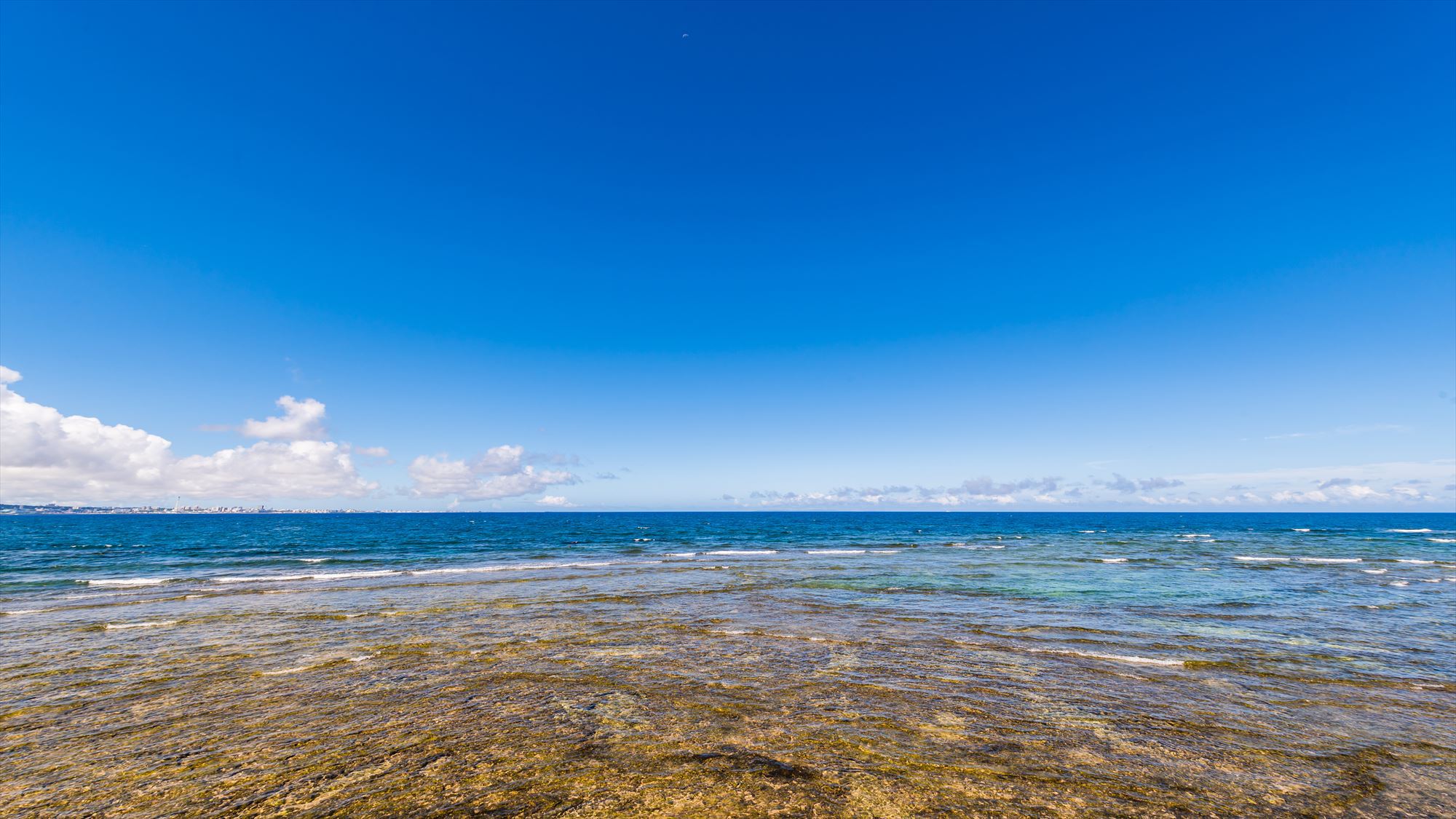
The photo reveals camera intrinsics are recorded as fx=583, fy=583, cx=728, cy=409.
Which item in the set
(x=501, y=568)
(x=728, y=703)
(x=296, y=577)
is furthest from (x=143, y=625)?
(x=501, y=568)

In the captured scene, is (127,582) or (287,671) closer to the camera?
(287,671)

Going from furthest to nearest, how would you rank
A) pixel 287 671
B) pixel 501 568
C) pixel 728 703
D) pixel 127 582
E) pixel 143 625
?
pixel 501 568 → pixel 127 582 → pixel 143 625 → pixel 287 671 → pixel 728 703

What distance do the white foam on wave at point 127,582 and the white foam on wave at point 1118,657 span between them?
136ft

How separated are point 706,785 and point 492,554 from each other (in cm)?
5101

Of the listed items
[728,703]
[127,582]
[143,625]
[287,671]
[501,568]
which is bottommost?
[501,568]

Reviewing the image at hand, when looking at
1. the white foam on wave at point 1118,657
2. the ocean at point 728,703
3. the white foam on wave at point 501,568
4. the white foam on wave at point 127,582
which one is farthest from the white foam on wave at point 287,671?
the white foam on wave at point 127,582

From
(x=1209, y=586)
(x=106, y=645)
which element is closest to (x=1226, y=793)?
(x=106, y=645)

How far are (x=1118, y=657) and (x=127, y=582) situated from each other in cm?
4606

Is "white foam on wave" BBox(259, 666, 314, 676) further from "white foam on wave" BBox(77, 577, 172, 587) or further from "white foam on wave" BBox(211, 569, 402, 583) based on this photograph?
"white foam on wave" BBox(77, 577, 172, 587)

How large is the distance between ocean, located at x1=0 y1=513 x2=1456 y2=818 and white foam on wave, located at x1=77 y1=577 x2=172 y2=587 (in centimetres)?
401

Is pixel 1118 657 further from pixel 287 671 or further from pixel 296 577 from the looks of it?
pixel 296 577

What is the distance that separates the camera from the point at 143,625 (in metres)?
19.2

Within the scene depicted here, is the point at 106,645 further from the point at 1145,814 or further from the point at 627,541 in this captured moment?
the point at 627,541

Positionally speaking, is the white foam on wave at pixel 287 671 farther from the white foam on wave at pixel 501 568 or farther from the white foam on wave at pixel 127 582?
the white foam on wave at pixel 127 582
